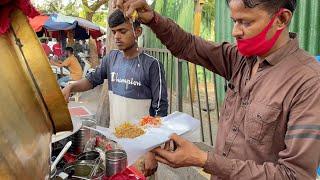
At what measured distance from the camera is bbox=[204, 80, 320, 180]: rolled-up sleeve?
1434mm

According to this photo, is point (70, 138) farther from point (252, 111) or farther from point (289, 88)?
point (289, 88)

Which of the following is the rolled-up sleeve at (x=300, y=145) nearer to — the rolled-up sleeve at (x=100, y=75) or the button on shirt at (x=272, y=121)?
the button on shirt at (x=272, y=121)

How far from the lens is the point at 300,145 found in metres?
1.44

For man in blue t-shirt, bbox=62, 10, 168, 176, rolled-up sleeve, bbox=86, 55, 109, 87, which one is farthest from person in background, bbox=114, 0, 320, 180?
rolled-up sleeve, bbox=86, 55, 109, 87

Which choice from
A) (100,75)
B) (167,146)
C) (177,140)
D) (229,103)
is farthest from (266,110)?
(100,75)

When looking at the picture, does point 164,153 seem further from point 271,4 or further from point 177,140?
point 271,4

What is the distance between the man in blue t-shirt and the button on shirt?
4.03 ft

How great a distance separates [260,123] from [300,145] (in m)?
0.22

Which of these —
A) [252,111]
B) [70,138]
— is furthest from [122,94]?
[252,111]

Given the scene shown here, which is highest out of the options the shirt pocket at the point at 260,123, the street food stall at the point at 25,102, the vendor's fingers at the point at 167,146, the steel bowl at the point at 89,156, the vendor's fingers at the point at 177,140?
the street food stall at the point at 25,102

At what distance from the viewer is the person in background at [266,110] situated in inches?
57.6

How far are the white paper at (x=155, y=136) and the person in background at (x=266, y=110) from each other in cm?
6

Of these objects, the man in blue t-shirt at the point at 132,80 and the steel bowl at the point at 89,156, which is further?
the man in blue t-shirt at the point at 132,80

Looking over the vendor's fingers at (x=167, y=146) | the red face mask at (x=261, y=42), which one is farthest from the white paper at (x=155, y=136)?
the red face mask at (x=261, y=42)
